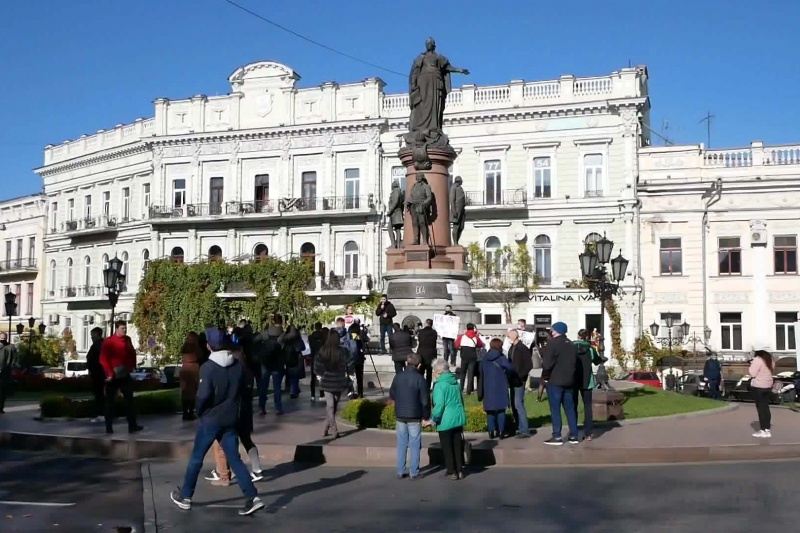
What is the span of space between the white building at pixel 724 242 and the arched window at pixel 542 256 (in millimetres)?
5282

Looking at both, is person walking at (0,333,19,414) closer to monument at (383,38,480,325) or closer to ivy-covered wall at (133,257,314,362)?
monument at (383,38,480,325)

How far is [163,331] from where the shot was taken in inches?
2219

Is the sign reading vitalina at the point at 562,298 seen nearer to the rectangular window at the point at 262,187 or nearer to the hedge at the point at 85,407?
the rectangular window at the point at 262,187

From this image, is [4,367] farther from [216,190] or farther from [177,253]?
[177,253]

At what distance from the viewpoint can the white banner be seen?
856 inches

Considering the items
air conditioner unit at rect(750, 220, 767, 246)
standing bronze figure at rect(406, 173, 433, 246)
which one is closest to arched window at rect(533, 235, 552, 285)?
air conditioner unit at rect(750, 220, 767, 246)

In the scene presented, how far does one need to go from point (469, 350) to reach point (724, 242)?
3399 centimetres

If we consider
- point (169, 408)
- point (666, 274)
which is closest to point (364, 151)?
point (666, 274)

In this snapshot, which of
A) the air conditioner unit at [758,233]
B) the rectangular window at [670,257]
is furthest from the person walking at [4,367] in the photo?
the air conditioner unit at [758,233]

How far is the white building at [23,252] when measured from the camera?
237 feet

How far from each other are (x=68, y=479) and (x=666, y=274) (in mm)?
42245

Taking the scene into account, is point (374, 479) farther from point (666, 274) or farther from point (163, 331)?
point (163, 331)

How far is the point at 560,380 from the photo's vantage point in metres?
14.3

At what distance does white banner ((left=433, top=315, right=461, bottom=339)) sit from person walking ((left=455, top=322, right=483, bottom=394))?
144 centimetres
